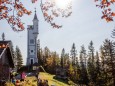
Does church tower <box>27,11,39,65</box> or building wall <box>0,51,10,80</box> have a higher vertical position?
church tower <box>27,11,39,65</box>

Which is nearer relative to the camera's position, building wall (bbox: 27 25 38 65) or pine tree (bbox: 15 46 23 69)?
building wall (bbox: 27 25 38 65)

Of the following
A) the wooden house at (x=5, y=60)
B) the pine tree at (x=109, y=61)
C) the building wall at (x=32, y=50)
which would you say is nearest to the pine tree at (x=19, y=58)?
the building wall at (x=32, y=50)

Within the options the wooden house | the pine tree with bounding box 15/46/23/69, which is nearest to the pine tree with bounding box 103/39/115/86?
the wooden house

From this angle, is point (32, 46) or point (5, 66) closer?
point (5, 66)

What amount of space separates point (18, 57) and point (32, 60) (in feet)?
75.5

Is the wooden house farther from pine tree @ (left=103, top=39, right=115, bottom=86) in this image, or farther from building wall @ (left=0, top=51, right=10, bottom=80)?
pine tree @ (left=103, top=39, right=115, bottom=86)

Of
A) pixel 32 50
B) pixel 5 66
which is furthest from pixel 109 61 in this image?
pixel 32 50

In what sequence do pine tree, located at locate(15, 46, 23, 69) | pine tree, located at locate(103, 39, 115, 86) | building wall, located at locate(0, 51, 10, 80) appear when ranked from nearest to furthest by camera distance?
building wall, located at locate(0, 51, 10, 80), pine tree, located at locate(103, 39, 115, 86), pine tree, located at locate(15, 46, 23, 69)

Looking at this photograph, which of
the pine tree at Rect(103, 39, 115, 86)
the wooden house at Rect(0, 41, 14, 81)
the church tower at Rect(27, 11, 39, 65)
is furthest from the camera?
the church tower at Rect(27, 11, 39, 65)

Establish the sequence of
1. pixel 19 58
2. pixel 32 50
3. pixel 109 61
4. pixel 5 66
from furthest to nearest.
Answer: pixel 19 58 < pixel 32 50 < pixel 109 61 < pixel 5 66

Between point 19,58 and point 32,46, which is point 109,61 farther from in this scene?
point 19,58

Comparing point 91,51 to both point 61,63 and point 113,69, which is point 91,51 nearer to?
point 61,63

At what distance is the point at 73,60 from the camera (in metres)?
129

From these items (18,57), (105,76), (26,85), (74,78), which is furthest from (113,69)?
(18,57)
